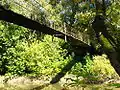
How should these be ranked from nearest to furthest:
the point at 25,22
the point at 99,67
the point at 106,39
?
the point at 106,39 → the point at 25,22 → the point at 99,67

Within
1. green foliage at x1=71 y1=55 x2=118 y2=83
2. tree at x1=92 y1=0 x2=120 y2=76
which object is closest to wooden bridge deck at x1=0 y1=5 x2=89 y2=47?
green foliage at x1=71 y1=55 x2=118 y2=83

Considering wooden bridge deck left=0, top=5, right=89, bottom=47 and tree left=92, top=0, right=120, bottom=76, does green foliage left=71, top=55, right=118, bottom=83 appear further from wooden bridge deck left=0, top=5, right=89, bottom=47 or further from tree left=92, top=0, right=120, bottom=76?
tree left=92, top=0, right=120, bottom=76

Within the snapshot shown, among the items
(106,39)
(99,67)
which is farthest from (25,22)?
(99,67)

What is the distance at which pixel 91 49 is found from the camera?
35375 mm

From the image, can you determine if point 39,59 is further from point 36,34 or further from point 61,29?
point 36,34

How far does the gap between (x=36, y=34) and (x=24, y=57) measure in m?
9.97

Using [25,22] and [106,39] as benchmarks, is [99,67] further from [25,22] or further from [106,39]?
[106,39]

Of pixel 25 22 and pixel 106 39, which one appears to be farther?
pixel 25 22

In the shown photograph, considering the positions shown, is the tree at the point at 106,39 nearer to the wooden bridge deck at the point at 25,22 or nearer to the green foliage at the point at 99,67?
the wooden bridge deck at the point at 25,22

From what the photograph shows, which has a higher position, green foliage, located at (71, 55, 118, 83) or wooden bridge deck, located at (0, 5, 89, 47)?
wooden bridge deck, located at (0, 5, 89, 47)

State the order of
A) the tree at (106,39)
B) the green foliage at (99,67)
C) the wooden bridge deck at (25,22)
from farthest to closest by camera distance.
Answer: the green foliage at (99,67), the wooden bridge deck at (25,22), the tree at (106,39)

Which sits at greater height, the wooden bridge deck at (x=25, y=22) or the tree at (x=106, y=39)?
the wooden bridge deck at (x=25, y=22)

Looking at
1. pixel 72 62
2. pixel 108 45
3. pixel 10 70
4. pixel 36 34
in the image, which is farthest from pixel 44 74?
pixel 108 45

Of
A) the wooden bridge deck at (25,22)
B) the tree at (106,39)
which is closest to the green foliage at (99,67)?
the wooden bridge deck at (25,22)
